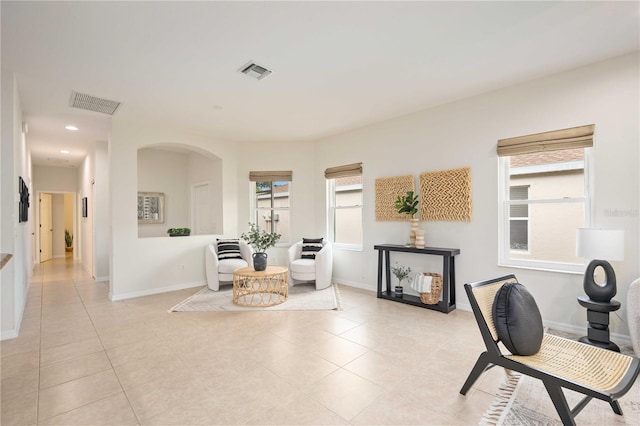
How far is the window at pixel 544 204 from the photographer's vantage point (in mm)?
3357

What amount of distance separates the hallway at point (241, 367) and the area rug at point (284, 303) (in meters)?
0.22

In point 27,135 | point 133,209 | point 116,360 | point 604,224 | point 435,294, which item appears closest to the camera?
point 116,360

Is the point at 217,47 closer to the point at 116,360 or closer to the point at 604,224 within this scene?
the point at 116,360

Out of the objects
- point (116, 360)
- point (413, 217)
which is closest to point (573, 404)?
point (413, 217)

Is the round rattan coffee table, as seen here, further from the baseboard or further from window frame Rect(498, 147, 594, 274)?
the baseboard

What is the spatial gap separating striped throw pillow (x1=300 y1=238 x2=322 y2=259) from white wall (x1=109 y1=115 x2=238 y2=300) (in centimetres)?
179

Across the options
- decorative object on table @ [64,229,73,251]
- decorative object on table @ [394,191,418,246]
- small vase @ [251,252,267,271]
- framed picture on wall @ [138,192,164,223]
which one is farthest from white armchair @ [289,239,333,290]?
decorative object on table @ [64,229,73,251]

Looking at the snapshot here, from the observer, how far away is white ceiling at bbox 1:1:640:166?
2344 mm

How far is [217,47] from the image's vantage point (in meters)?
2.80

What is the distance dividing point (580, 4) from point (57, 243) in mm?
12813

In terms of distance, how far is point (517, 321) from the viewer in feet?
6.50

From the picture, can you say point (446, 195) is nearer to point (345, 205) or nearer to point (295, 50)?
point (345, 205)

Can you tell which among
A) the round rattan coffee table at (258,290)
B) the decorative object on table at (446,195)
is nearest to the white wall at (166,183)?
the round rattan coffee table at (258,290)

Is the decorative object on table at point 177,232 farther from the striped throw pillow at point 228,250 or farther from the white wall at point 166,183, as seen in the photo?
the white wall at point 166,183
